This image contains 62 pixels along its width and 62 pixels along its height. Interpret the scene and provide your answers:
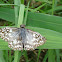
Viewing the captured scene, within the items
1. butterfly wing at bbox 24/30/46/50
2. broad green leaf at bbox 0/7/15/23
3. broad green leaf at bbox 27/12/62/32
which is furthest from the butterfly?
broad green leaf at bbox 0/7/15/23

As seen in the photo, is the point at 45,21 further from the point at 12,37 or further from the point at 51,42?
the point at 12,37

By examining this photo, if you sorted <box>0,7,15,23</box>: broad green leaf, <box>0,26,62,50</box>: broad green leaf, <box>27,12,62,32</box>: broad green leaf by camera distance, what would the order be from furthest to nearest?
<box>0,7,15,23</box>: broad green leaf, <box>27,12,62,32</box>: broad green leaf, <box>0,26,62,50</box>: broad green leaf

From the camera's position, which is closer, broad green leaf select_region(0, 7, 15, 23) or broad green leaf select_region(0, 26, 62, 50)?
broad green leaf select_region(0, 26, 62, 50)

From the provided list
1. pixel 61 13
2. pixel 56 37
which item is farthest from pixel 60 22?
pixel 61 13

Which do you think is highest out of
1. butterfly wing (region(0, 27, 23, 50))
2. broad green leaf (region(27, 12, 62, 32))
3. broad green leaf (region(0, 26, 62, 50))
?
broad green leaf (region(27, 12, 62, 32))

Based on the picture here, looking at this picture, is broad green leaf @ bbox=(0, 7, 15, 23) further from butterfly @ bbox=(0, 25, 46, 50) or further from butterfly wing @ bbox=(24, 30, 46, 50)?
butterfly wing @ bbox=(24, 30, 46, 50)

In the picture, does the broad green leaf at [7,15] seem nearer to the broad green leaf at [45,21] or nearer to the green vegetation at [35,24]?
the green vegetation at [35,24]

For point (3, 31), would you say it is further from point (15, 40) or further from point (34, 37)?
point (34, 37)
